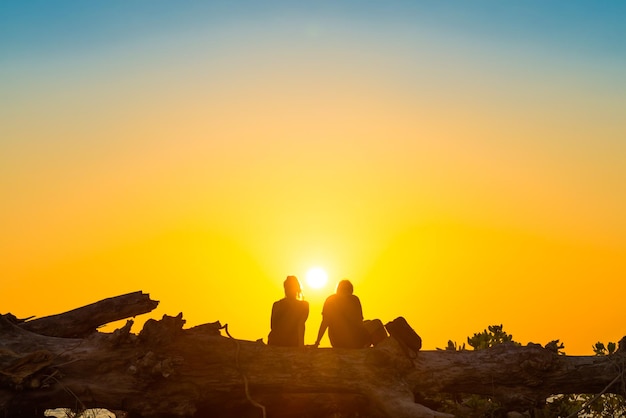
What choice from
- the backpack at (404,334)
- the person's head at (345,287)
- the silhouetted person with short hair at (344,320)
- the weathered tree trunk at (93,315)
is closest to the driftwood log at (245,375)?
the backpack at (404,334)

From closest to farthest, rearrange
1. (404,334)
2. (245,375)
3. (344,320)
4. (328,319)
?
(245,375) < (404,334) < (344,320) < (328,319)

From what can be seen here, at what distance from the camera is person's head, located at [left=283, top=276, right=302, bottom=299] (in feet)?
62.7

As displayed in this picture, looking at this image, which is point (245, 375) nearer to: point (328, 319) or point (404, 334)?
point (404, 334)

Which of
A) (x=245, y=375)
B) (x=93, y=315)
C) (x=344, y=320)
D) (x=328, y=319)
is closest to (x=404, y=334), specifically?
(x=344, y=320)

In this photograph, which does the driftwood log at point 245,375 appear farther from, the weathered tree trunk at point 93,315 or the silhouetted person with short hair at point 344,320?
the silhouetted person with short hair at point 344,320

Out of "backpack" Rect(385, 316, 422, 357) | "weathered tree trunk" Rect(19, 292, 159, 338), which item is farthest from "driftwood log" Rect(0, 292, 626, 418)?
"weathered tree trunk" Rect(19, 292, 159, 338)

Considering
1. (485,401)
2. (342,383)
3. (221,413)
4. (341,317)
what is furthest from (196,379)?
(485,401)

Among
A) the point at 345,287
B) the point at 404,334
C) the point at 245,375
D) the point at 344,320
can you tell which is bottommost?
the point at 245,375

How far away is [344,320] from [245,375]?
3.55m

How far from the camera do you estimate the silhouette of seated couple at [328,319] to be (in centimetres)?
1845

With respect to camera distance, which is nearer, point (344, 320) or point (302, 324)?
point (344, 320)

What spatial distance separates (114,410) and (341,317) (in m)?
5.78

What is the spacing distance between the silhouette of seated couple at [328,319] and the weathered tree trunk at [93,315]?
121 inches

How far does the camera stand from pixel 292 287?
62.9 feet
